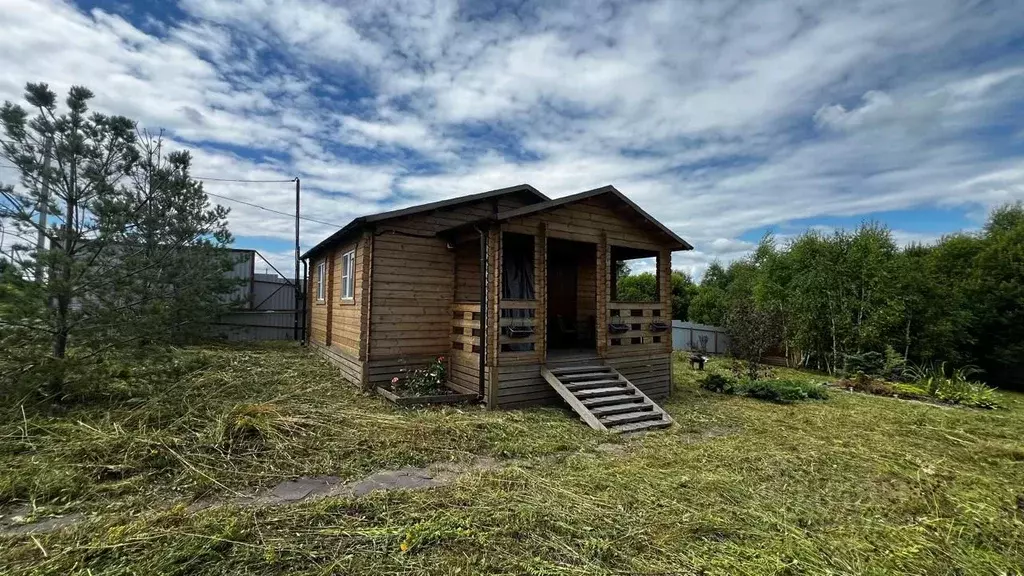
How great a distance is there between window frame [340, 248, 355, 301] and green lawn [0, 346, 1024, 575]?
302cm

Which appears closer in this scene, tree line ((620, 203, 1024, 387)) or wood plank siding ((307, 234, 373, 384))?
wood plank siding ((307, 234, 373, 384))

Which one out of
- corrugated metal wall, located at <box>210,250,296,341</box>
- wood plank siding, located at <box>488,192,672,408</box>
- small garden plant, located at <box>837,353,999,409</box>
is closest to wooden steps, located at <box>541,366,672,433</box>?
wood plank siding, located at <box>488,192,672,408</box>

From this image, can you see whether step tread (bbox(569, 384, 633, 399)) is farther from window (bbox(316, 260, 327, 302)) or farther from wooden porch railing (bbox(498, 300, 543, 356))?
window (bbox(316, 260, 327, 302))

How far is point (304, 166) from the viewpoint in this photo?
18.9 m

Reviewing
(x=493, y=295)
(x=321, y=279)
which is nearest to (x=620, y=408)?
(x=493, y=295)

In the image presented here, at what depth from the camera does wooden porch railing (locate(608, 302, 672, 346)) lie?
8.85 meters

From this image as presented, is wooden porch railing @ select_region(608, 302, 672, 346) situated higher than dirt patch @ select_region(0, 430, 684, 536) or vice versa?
wooden porch railing @ select_region(608, 302, 672, 346)

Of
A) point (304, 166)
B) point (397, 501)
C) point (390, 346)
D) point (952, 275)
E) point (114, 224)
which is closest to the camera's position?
point (397, 501)

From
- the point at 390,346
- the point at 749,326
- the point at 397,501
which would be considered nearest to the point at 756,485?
the point at 397,501

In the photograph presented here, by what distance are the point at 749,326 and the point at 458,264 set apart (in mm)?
7975

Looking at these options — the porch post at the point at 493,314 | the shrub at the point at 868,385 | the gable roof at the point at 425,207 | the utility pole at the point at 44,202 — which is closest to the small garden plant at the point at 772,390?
the shrub at the point at 868,385

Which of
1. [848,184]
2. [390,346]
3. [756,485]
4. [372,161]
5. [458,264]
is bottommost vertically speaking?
[756,485]

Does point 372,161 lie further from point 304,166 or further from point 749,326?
point 749,326

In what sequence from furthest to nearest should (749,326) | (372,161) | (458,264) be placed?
(372,161) → (749,326) → (458,264)
